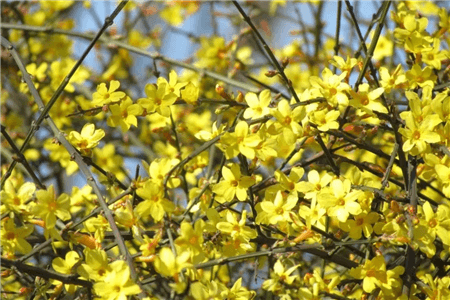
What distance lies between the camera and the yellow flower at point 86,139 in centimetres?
167

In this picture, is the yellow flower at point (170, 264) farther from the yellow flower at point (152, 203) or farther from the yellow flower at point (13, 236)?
the yellow flower at point (13, 236)

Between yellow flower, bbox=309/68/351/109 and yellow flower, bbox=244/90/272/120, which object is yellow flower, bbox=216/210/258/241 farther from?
yellow flower, bbox=309/68/351/109

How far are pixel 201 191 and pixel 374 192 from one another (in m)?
0.42

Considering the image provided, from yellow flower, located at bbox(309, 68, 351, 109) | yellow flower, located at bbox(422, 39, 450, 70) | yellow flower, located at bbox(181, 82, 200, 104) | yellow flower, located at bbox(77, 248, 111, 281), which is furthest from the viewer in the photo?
yellow flower, located at bbox(422, 39, 450, 70)

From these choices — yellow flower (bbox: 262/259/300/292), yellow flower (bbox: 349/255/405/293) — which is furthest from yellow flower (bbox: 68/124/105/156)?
yellow flower (bbox: 349/255/405/293)

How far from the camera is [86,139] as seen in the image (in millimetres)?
1680

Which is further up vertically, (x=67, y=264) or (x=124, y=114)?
(x=124, y=114)

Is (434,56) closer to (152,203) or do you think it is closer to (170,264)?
(152,203)

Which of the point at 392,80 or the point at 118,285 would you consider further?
the point at 392,80

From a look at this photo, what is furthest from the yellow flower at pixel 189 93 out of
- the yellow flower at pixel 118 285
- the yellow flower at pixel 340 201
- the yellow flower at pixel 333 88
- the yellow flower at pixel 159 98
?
the yellow flower at pixel 118 285

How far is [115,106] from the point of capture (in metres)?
1.69

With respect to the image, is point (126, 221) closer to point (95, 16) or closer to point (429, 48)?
point (429, 48)

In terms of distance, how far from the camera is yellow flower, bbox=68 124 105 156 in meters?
1.67

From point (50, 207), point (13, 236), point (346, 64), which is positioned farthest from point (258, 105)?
point (13, 236)
